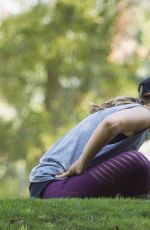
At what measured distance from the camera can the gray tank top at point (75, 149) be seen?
4.68 metres

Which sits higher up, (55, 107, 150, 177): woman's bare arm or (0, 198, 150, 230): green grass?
(55, 107, 150, 177): woman's bare arm

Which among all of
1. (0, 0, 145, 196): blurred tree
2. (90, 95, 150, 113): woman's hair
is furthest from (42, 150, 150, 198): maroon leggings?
(0, 0, 145, 196): blurred tree

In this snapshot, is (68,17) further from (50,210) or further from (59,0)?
(50,210)

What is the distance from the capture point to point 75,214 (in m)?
4.06

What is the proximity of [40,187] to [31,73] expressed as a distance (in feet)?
30.6

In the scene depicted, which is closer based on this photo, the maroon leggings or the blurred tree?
the maroon leggings

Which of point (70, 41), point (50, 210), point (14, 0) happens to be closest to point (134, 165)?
point (50, 210)

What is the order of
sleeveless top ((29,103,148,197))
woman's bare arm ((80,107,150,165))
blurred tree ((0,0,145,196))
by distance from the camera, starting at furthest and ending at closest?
blurred tree ((0,0,145,196)) < sleeveless top ((29,103,148,197)) < woman's bare arm ((80,107,150,165))

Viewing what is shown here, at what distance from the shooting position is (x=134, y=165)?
447cm

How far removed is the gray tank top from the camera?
15.4 feet

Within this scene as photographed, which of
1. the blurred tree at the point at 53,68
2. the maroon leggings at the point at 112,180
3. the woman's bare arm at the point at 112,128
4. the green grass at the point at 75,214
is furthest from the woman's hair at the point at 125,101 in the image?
the blurred tree at the point at 53,68

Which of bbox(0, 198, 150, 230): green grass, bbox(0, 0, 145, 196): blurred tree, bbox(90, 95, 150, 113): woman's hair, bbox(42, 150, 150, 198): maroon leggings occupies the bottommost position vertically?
bbox(0, 198, 150, 230): green grass

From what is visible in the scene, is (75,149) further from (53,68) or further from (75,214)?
(53,68)

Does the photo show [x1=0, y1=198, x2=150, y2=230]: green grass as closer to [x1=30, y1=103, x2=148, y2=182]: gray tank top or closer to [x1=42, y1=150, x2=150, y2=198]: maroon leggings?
[x1=42, y1=150, x2=150, y2=198]: maroon leggings
